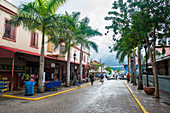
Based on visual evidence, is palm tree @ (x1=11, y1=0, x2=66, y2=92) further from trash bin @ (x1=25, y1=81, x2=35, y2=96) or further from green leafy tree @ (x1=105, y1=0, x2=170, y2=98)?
green leafy tree @ (x1=105, y1=0, x2=170, y2=98)

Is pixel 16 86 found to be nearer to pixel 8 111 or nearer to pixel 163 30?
pixel 8 111

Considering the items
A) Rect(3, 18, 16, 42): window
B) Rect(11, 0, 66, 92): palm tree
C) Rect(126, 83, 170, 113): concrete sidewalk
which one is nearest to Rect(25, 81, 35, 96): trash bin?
Rect(11, 0, 66, 92): palm tree

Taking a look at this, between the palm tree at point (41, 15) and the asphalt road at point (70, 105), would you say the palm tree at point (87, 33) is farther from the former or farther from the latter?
the asphalt road at point (70, 105)

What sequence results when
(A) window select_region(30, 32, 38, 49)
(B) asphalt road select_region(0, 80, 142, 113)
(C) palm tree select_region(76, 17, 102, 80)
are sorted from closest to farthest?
(B) asphalt road select_region(0, 80, 142, 113), (A) window select_region(30, 32, 38, 49), (C) palm tree select_region(76, 17, 102, 80)

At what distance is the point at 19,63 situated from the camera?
581 inches

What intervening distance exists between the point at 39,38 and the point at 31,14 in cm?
688

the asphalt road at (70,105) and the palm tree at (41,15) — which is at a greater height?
the palm tree at (41,15)

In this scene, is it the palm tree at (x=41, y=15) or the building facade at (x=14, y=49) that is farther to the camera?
the building facade at (x=14, y=49)

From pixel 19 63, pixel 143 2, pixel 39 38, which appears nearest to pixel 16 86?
pixel 19 63

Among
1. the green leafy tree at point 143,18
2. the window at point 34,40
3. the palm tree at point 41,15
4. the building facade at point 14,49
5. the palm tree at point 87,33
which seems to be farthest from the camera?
the palm tree at point 87,33

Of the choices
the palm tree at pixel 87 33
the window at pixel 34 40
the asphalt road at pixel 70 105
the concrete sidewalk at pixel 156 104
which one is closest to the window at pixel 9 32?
the window at pixel 34 40

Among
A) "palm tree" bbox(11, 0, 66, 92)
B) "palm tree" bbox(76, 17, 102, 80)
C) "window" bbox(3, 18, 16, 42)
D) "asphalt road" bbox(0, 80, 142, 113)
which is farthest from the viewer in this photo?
"palm tree" bbox(76, 17, 102, 80)

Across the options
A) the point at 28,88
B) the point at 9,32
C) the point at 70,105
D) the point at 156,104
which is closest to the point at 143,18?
the point at 156,104

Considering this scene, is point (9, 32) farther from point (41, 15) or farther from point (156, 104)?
point (156, 104)
